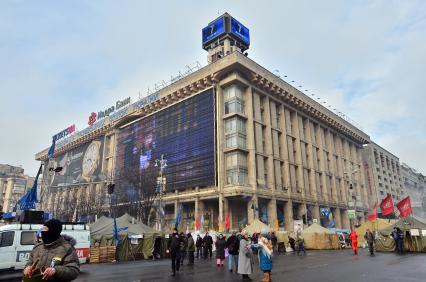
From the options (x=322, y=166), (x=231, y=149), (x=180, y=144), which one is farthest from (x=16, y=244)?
(x=322, y=166)

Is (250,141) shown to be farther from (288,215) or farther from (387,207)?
(387,207)

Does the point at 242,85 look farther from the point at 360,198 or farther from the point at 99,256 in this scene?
the point at 360,198

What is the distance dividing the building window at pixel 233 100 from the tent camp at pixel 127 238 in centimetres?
2715

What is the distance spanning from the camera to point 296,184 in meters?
56.9

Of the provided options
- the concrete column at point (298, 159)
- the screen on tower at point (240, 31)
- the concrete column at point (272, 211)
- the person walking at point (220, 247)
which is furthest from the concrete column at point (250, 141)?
the person walking at point (220, 247)

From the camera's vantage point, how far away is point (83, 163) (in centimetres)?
8225

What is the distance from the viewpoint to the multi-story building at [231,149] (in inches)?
1839

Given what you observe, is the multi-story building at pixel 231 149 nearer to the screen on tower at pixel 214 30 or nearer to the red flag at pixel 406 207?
the screen on tower at pixel 214 30

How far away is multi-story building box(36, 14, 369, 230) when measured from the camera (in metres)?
46.7

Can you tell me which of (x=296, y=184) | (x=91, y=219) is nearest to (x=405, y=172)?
(x=296, y=184)

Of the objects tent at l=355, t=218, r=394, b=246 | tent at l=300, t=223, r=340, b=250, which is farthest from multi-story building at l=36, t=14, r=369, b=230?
tent at l=355, t=218, r=394, b=246

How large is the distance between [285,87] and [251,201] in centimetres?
2426

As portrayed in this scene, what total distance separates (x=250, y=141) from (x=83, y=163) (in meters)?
51.5

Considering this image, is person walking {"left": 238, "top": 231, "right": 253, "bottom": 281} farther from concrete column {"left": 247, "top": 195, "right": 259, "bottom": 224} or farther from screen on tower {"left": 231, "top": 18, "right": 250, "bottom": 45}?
screen on tower {"left": 231, "top": 18, "right": 250, "bottom": 45}
